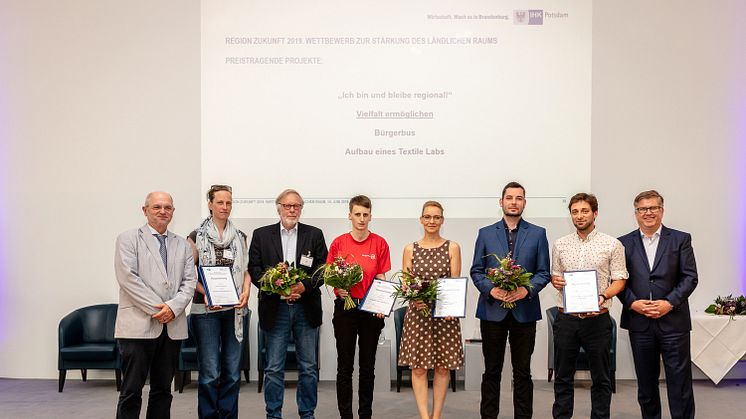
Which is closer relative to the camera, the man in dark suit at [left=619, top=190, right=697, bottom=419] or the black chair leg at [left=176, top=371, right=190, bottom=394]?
the man in dark suit at [left=619, top=190, right=697, bottom=419]

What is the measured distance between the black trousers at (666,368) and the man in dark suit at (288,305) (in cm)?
225

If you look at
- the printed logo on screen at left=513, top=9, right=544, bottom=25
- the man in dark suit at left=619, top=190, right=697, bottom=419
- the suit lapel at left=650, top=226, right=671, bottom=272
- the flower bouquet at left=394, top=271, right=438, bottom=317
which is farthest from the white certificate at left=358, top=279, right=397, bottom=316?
the printed logo on screen at left=513, top=9, right=544, bottom=25

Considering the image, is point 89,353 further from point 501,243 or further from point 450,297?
point 501,243

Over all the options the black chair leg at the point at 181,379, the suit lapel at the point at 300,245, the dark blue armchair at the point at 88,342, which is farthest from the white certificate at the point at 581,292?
the dark blue armchair at the point at 88,342

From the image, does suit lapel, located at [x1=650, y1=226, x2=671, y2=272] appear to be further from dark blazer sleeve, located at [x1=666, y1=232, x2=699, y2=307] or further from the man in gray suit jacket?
the man in gray suit jacket

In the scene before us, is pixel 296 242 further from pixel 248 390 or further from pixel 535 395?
pixel 535 395

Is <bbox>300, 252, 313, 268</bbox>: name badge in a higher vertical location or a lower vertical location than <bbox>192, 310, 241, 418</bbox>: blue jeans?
higher

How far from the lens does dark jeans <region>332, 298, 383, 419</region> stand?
457 cm

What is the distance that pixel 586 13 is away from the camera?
251 inches

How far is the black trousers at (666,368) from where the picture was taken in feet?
14.2

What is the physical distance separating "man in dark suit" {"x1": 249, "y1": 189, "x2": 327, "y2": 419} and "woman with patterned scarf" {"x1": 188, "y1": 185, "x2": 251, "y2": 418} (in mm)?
166

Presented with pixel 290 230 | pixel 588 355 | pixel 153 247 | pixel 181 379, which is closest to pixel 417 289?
pixel 290 230

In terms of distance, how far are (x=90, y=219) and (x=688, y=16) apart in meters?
6.45

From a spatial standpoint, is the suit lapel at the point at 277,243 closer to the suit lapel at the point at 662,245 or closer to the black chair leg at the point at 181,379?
the black chair leg at the point at 181,379
